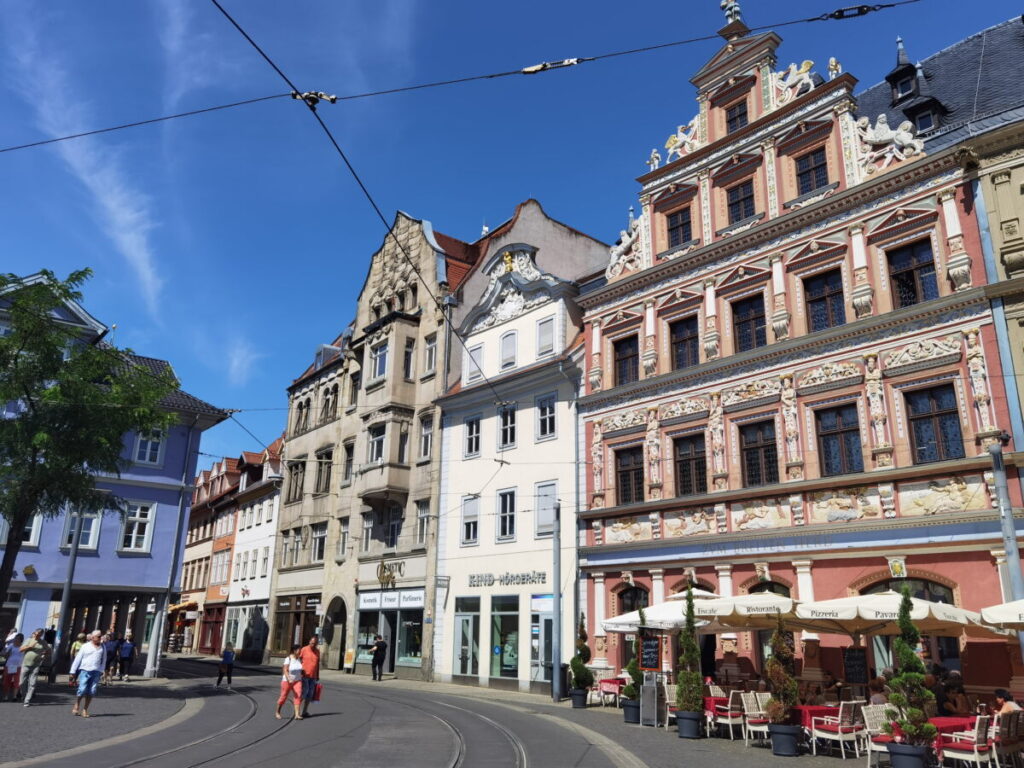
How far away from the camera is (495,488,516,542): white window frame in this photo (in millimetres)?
29562

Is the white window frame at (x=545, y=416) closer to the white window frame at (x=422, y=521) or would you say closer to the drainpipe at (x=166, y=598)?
the white window frame at (x=422, y=521)

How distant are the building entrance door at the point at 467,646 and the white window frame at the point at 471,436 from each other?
6089 mm

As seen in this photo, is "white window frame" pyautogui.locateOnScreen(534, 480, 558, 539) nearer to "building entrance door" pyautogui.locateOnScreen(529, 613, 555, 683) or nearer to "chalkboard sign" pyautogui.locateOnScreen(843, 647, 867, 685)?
"building entrance door" pyautogui.locateOnScreen(529, 613, 555, 683)

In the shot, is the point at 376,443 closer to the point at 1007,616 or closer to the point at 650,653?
the point at 650,653

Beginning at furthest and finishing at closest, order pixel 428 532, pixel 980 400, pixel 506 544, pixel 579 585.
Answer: pixel 428 532, pixel 506 544, pixel 579 585, pixel 980 400

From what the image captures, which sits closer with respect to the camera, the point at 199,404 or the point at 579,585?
the point at 579,585

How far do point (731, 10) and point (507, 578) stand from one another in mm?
20489

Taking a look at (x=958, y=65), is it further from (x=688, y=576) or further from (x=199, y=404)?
(x=199, y=404)

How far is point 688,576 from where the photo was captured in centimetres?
2272

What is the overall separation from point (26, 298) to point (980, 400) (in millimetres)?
22948

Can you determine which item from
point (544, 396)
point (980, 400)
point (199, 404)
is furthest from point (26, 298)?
point (980, 400)

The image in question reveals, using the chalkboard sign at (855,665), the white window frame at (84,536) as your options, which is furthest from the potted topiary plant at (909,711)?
the white window frame at (84,536)

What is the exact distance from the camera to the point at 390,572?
114 ft

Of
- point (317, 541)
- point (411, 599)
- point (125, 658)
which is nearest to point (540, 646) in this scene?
point (411, 599)
